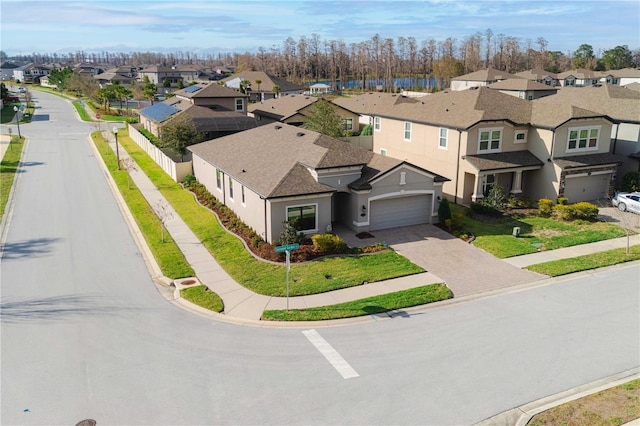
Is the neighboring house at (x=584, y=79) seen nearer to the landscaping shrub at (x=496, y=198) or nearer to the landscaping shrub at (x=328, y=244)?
the landscaping shrub at (x=496, y=198)

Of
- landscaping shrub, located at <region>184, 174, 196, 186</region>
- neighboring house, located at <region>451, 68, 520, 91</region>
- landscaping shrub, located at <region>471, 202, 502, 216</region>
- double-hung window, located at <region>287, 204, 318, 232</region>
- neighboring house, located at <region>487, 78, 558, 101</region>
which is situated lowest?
landscaping shrub, located at <region>471, 202, 502, 216</region>

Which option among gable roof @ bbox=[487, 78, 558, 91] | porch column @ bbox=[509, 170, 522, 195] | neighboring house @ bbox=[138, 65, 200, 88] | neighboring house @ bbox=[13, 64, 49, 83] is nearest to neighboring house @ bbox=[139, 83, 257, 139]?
porch column @ bbox=[509, 170, 522, 195]

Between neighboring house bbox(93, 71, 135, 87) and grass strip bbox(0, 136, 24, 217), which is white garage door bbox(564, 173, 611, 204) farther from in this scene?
neighboring house bbox(93, 71, 135, 87)

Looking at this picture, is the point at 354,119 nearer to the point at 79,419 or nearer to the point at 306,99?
the point at 306,99

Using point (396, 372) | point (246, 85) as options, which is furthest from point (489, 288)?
point (246, 85)

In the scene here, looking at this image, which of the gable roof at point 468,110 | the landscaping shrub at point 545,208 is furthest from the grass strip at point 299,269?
the gable roof at point 468,110

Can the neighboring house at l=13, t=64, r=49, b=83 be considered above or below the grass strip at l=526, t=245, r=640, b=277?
above
